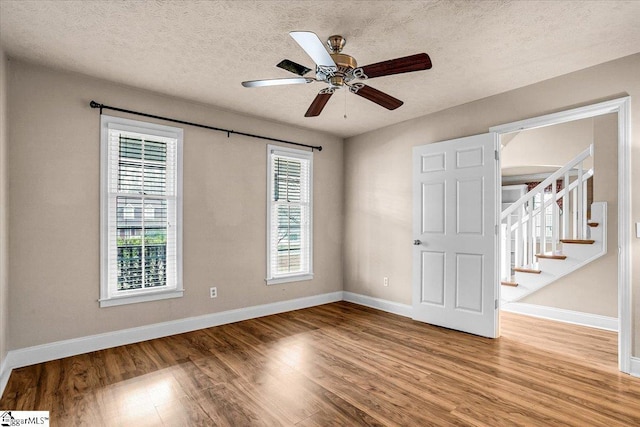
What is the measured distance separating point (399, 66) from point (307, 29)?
29.7 inches

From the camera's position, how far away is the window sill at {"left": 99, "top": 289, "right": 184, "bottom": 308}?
3.26 metres

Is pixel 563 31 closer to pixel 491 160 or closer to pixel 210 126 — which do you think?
pixel 491 160

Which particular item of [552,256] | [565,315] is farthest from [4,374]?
[565,315]

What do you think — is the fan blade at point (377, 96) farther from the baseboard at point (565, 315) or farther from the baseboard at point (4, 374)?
the baseboard at point (565, 315)

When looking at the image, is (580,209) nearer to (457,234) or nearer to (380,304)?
(457,234)

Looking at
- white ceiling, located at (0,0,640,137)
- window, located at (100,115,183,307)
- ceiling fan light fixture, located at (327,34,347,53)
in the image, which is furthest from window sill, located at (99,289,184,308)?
ceiling fan light fixture, located at (327,34,347,53)

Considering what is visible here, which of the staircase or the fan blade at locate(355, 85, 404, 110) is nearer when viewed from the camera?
the fan blade at locate(355, 85, 404, 110)

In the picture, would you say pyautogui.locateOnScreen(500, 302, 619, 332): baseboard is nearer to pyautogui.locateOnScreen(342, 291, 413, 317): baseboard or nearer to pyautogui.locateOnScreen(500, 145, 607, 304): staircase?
pyautogui.locateOnScreen(500, 145, 607, 304): staircase

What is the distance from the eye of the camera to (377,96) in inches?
107

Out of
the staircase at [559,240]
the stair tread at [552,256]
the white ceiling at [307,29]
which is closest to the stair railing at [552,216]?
the staircase at [559,240]

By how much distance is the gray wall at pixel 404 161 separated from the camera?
283 centimetres

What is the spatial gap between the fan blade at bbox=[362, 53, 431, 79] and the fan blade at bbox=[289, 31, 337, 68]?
0.26 m

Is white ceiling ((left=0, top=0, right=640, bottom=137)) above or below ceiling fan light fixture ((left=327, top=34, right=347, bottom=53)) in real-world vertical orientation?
above

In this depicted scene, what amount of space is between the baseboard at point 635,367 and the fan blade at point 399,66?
9.47 ft
